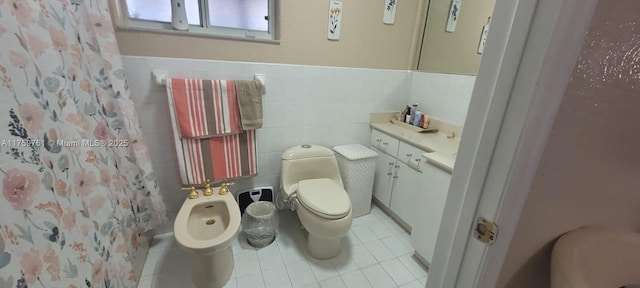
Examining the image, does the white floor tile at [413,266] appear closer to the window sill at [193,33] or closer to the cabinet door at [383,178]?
the cabinet door at [383,178]

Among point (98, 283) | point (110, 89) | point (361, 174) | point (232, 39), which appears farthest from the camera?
point (361, 174)

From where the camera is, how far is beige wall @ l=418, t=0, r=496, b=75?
1735 mm

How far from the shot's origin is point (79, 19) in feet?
3.34

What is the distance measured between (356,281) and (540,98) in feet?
4.60

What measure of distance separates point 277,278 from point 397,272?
2.39 ft

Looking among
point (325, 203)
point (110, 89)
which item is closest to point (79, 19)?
point (110, 89)

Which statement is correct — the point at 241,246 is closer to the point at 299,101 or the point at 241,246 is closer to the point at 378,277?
the point at 378,277

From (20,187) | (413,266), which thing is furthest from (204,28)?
(413,266)

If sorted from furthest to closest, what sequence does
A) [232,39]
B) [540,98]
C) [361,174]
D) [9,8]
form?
[361,174], [232,39], [9,8], [540,98]

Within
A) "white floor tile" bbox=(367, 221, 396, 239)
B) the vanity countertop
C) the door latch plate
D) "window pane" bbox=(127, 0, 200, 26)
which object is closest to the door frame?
the door latch plate

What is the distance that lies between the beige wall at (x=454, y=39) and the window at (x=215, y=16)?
125cm

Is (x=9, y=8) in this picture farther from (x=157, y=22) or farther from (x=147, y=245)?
(x=147, y=245)

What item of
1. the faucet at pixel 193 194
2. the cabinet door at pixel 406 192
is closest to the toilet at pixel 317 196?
the cabinet door at pixel 406 192

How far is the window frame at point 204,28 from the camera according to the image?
1.37 m
